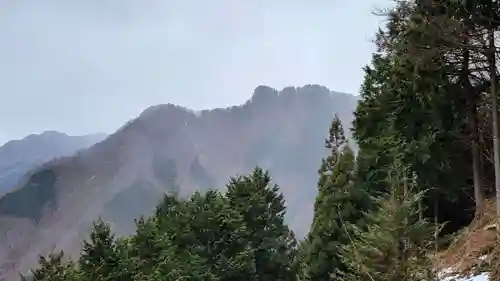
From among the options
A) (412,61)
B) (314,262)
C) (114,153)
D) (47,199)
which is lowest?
(314,262)

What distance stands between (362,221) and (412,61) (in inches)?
289

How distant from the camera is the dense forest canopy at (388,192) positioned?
26.2 feet

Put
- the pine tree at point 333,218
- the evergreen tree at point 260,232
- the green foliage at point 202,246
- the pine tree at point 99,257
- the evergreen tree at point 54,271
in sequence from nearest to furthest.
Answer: the pine tree at point 333,218 → the green foliage at point 202,246 → the pine tree at point 99,257 → the evergreen tree at point 260,232 → the evergreen tree at point 54,271

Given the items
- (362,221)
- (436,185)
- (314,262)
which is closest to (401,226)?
(436,185)

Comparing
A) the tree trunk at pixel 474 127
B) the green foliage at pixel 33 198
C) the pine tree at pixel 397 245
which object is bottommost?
the pine tree at pixel 397 245

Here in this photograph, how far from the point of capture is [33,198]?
132m

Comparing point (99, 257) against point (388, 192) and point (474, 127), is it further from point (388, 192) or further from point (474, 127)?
point (474, 127)

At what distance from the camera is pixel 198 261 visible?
65.1 feet

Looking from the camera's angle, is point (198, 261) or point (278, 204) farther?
point (278, 204)

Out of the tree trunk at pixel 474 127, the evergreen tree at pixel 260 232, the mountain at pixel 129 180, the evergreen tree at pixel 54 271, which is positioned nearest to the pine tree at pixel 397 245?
the tree trunk at pixel 474 127

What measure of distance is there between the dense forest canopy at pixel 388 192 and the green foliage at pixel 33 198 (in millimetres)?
107492

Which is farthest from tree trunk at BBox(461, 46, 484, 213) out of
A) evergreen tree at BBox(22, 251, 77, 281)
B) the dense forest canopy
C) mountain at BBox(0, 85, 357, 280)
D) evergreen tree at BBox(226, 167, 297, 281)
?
mountain at BBox(0, 85, 357, 280)

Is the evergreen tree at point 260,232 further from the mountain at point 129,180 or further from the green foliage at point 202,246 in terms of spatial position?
the mountain at point 129,180

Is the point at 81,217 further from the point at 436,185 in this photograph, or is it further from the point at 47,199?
the point at 436,185
